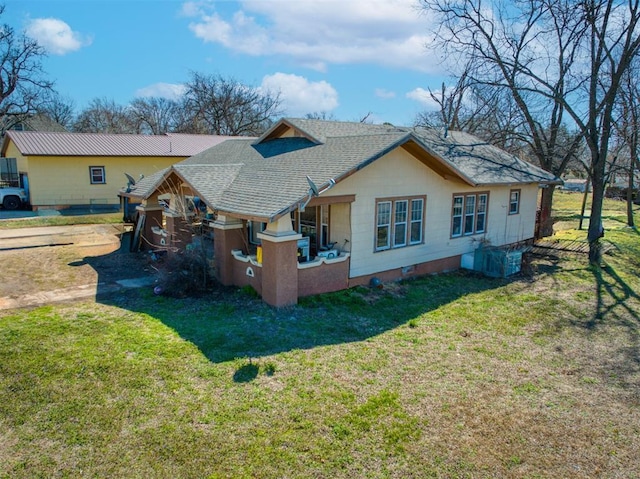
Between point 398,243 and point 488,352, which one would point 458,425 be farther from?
point 398,243

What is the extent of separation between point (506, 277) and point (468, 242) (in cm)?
176

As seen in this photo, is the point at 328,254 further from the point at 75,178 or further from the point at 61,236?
the point at 75,178

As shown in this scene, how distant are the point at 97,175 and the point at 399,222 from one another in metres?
22.4

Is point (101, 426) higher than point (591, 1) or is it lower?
lower

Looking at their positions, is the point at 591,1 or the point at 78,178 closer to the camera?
the point at 591,1

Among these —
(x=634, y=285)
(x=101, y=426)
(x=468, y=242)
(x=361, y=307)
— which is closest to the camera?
(x=101, y=426)

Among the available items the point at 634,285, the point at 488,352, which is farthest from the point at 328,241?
the point at 634,285

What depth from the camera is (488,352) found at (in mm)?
8703

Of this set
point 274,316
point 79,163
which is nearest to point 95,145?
point 79,163

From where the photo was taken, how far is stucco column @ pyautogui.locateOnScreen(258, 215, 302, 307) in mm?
9930

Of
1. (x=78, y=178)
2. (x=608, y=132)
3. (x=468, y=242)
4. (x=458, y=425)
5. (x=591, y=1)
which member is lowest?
(x=458, y=425)

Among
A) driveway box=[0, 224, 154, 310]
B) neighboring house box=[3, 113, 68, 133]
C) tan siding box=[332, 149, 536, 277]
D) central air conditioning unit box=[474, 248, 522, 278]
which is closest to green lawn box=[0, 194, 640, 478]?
driveway box=[0, 224, 154, 310]

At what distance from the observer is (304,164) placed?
12508mm

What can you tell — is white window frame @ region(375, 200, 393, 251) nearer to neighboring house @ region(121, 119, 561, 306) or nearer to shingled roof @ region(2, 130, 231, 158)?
neighboring house @ region(121, 119, 561, 306)
